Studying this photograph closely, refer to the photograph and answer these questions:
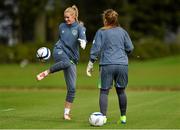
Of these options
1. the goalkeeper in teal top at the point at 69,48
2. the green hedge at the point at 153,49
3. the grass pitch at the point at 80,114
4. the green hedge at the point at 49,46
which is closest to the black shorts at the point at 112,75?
the grass pitch at the point at 80,114

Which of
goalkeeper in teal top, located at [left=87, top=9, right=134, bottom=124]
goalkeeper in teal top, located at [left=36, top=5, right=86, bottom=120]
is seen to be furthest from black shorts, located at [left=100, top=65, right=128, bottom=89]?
goalkeeper in teal top, located at [left=36, top=5, right=86, bottom=120]

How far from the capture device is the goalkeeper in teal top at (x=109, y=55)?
1331 cm

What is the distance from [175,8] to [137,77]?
29.6 m

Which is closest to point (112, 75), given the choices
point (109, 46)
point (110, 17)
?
point (109, 46)

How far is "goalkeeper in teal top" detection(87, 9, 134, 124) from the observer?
43.7ft

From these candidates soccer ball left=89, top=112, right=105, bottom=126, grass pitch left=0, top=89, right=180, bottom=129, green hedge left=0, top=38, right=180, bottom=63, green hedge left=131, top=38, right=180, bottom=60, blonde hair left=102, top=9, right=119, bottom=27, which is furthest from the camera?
green hedge left=131, top=38, right=180, bottom=60

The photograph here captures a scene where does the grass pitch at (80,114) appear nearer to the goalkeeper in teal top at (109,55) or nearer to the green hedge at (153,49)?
the goalkeeper in teal top at (109,55)

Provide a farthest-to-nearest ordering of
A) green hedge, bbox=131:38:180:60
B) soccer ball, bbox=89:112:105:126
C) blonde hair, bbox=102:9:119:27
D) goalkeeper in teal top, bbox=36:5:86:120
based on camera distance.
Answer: green hedge, bbox=131:38:180:60, goalkeeper in teal top, bbox=36:5:86:120, blonde hair, bbox=102:9:119:27, soccer ball, bbox=89:112:105:126

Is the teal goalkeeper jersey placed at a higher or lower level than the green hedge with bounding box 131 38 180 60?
higher

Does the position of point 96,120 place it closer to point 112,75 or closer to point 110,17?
point 112,75

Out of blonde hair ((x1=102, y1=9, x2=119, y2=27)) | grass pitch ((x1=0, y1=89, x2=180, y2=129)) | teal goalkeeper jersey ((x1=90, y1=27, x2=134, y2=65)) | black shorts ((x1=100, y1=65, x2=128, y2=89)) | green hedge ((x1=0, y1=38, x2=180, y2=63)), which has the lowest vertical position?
green hedge ((x1=0, y1=38, x2=180, y2=63))

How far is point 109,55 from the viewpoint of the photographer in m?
13.4

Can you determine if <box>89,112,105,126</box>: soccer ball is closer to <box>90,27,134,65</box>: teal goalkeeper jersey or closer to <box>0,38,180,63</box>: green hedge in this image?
<box>90,27,134,65</box>: teal goalkeeper jersey

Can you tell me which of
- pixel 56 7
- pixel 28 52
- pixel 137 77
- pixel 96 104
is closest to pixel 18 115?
pixel 96 104
